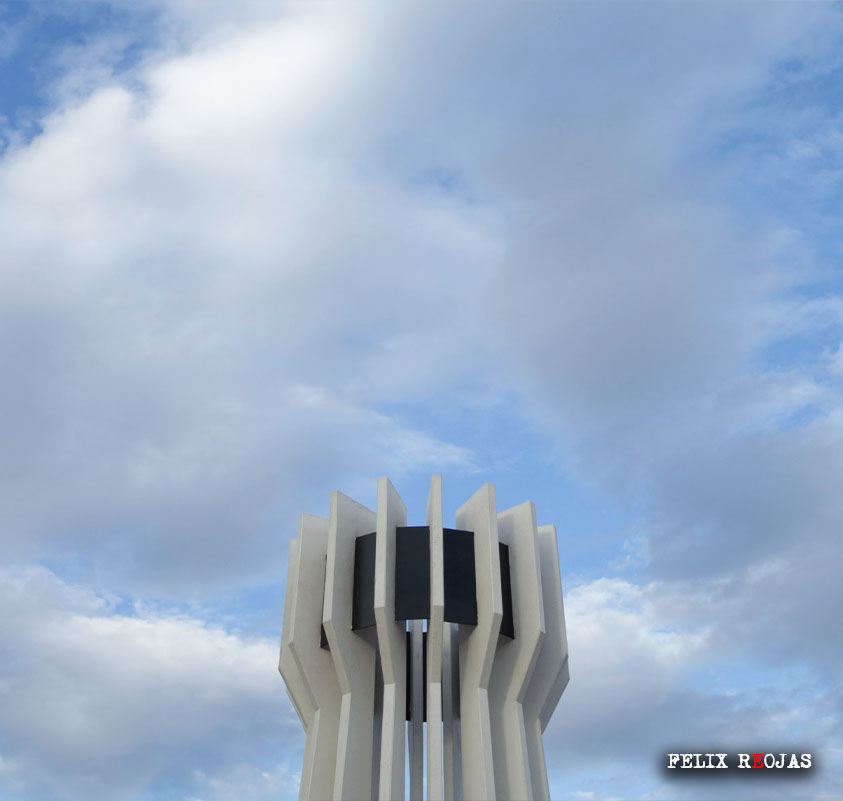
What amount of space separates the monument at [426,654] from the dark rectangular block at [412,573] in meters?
0.03

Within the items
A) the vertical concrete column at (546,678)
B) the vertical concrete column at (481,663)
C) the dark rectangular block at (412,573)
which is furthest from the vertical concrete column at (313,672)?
the vertical concrete column at (546,678)

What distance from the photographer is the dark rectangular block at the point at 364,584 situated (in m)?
22.5

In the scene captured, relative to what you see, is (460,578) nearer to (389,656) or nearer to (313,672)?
(389,656)

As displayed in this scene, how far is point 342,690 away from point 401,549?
3.71m

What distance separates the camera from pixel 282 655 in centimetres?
2441

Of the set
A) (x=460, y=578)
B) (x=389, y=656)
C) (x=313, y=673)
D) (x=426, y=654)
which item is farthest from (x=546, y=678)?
(x=313, y=673)

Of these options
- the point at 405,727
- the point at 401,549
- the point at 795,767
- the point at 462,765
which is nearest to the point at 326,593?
the point at 401,549

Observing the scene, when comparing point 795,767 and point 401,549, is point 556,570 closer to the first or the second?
point 401,549

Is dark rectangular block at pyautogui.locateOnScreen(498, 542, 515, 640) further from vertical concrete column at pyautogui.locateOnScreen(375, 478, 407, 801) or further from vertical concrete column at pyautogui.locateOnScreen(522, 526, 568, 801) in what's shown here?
vertical concrete column at pyautogui.locateOnScreen(375, 478, 407, 801)

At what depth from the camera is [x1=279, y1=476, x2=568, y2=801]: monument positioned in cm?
2142

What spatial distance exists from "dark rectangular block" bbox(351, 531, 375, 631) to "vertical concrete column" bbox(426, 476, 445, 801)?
1584mm

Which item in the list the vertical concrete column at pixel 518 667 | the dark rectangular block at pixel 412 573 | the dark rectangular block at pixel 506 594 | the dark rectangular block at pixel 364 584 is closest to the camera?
the vertical concrete column at pixel 518 667

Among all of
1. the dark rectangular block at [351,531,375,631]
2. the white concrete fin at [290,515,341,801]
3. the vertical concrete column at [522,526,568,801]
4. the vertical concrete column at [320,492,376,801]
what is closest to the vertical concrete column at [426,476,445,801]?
the dark rectangular block at [351,531,375,631]

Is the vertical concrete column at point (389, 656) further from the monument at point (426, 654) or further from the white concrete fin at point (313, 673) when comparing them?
the white concrete fin at point (313, 673)
